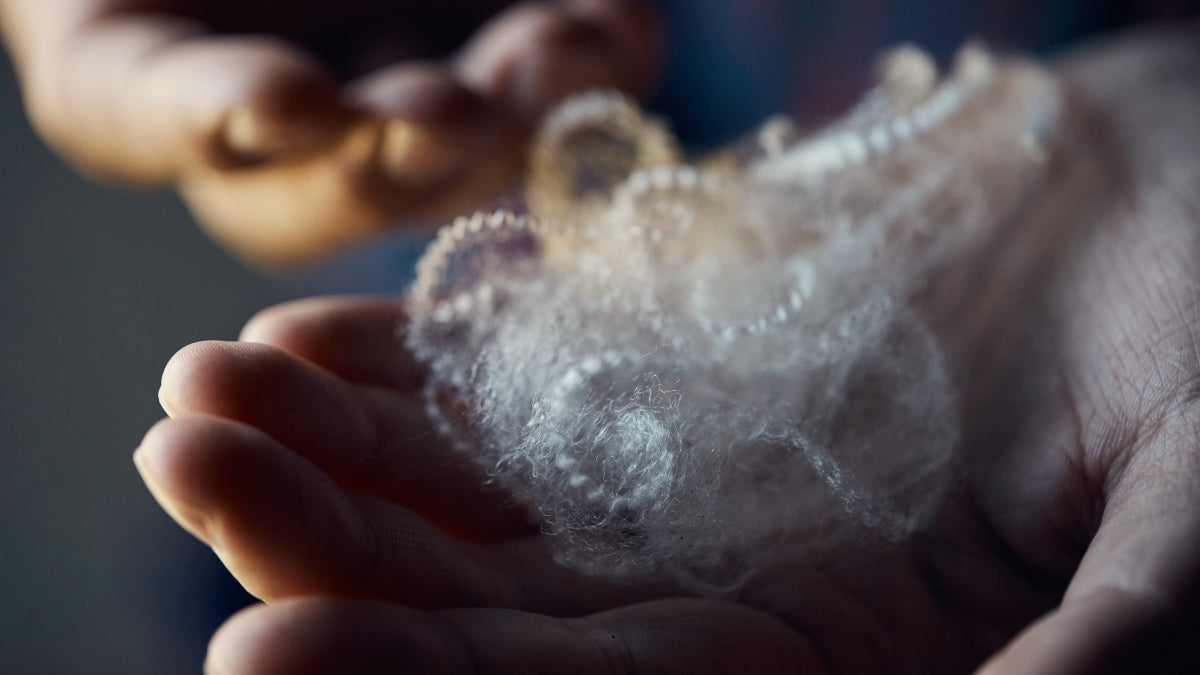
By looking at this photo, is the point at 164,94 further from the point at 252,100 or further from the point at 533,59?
the point at 533,59

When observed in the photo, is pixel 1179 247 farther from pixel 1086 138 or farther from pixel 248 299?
pixel 248 299

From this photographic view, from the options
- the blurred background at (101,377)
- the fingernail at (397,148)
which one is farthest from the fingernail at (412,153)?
the blurred background at (101,377)

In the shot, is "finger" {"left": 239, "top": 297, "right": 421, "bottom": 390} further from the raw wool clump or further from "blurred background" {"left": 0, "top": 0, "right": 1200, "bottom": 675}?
Answer: "blurred background" {"left": 0, "top": 0, "right": 1200, "bottom": 675}

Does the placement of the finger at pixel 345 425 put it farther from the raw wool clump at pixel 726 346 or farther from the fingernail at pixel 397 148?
the fingernail at pixel 397 148

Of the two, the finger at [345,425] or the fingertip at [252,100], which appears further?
the fingertip at [252,100]

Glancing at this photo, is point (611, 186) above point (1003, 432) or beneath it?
above

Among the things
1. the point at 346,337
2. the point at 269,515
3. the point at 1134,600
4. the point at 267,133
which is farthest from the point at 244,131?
the point at 1134,600

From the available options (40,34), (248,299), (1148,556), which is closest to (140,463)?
(1148,556)

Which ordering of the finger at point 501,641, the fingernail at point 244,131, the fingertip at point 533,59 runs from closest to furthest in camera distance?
the finger at point 501,641 → the fingernail at point 244,131 → the fingertip at point 533,59
